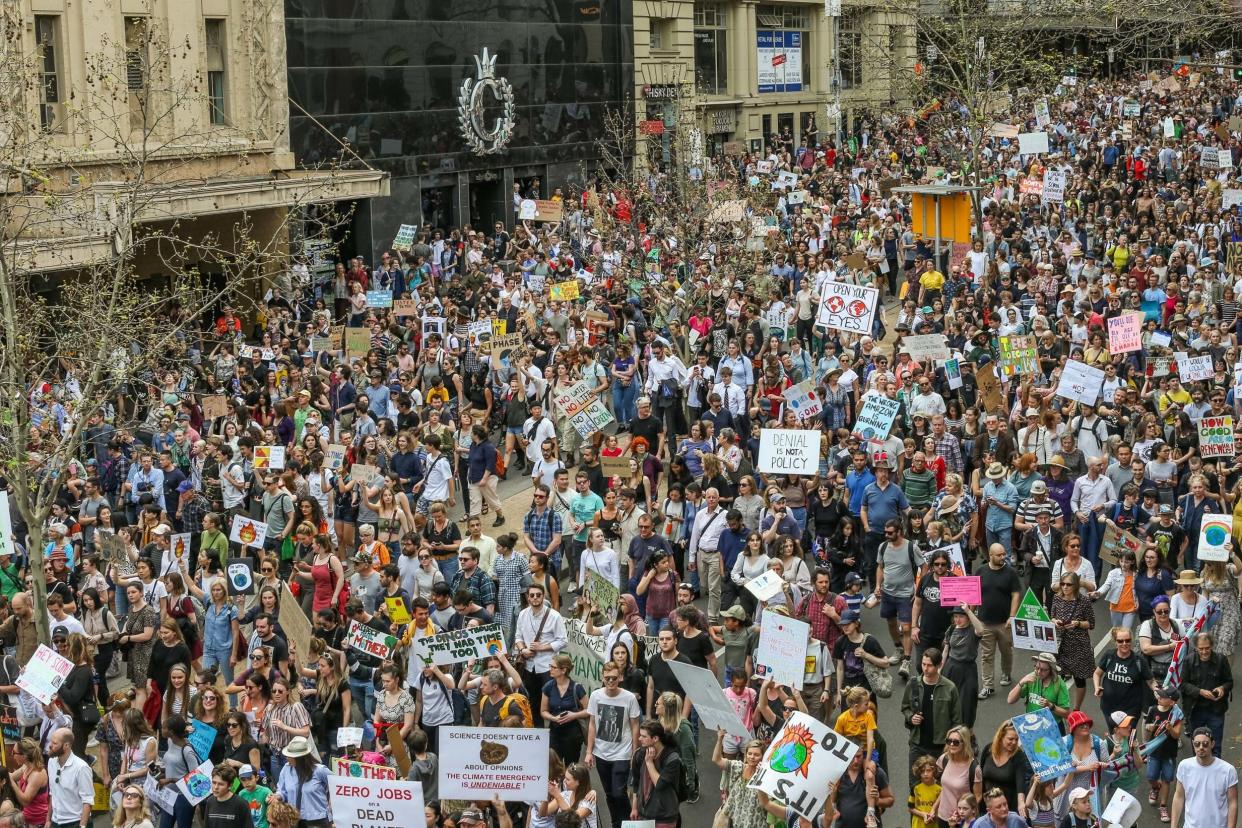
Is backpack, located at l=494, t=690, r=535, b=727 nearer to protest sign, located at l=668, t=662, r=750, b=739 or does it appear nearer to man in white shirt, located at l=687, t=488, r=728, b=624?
protest sign, located at l=668, t=662, r=750, b=739

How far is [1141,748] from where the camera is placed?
1270 centimetres

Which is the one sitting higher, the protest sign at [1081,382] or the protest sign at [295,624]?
the protest sign at [1081,382]

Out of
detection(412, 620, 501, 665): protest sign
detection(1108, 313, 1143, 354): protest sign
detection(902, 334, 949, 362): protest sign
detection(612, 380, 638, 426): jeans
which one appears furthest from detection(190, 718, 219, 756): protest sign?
detection(1108, 313, 1143, 354): protest sign

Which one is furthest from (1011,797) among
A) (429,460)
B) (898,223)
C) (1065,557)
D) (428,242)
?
(428,242)

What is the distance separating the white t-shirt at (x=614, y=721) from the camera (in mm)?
12609

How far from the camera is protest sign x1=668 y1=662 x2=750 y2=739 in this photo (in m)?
11.9

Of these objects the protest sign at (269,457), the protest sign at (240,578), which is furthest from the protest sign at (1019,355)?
the protest sign at (240,578)

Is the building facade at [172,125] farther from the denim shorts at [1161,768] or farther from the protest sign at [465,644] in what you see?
the denim shorts at [1161,768]

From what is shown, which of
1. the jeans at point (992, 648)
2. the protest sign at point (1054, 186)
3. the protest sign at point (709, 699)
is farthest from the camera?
the protest sign at point (1054, 186)

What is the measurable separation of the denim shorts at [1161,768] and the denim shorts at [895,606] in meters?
3.11

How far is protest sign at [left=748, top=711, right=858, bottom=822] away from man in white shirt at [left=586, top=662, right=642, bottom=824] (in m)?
1.54

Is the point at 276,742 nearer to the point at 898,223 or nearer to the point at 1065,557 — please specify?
the point at 1065,557

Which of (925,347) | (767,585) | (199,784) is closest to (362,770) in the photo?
A: (199,784)

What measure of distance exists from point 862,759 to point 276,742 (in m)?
4.29
